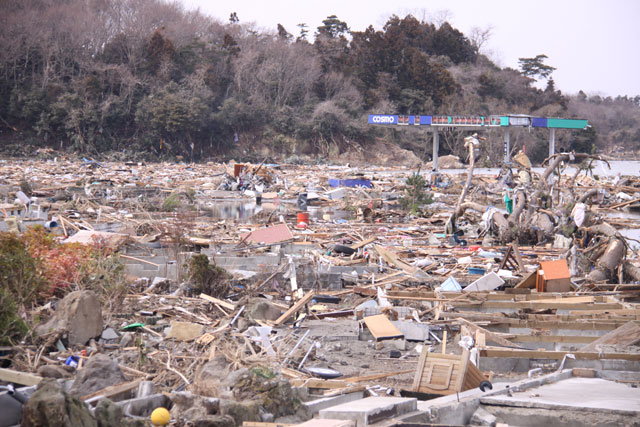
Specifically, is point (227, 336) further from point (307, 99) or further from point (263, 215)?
point (307, 99)

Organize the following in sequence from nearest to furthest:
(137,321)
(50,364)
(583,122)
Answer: (50,364) → (137,321) → (583,122)

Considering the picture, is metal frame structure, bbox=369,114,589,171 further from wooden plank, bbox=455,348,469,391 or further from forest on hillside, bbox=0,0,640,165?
wooden plank, bbox=455,348,469,391

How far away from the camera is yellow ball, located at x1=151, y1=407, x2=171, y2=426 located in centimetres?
496

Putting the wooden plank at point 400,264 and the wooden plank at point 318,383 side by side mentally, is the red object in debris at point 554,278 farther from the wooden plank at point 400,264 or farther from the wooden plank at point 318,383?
the wooden plank at point 318,383

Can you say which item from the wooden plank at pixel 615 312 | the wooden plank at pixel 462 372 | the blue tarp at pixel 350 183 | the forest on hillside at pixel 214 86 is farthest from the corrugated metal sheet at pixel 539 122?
the wooden plank at pixel 462 372

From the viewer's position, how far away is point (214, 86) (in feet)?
181

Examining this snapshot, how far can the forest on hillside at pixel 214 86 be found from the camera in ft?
156

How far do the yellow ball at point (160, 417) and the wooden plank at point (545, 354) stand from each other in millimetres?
3490

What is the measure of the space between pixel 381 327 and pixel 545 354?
204 cm

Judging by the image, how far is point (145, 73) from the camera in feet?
174

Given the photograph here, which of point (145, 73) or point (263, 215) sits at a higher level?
point (145, 73)

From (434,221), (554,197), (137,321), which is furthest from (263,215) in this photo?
(137,321)

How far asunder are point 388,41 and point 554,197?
4853 centimetres

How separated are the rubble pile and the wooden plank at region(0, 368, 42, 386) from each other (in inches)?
0.9
